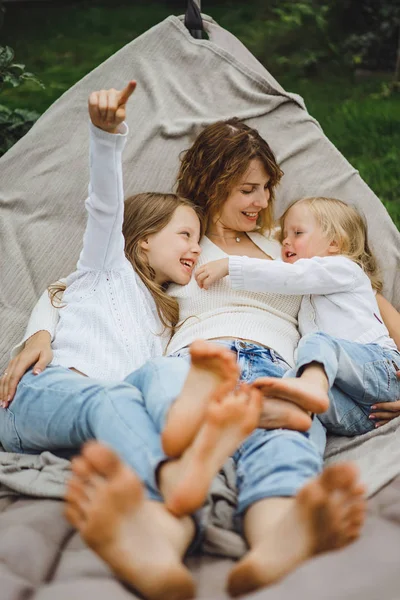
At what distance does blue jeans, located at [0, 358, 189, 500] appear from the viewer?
1.45 meters

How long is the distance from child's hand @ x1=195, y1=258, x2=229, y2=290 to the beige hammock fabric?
1.68ft

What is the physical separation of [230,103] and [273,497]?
1766 mm

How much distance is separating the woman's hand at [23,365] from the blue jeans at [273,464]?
1.78 ft

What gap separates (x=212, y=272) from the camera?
2107mm

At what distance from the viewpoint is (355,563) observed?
1.22 meters

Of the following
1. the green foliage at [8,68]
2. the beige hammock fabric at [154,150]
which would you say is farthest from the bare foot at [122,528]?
the green foliage at [8,68]

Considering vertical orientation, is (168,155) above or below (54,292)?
above

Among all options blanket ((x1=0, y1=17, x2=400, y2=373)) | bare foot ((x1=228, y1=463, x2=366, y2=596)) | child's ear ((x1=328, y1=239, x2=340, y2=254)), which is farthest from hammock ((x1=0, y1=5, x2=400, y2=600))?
bare foot ((x1=228, y1=463, x2=366, y2=596))

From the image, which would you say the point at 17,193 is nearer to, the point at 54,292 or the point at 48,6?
the point at 54,292

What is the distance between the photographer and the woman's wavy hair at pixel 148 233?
2.12m

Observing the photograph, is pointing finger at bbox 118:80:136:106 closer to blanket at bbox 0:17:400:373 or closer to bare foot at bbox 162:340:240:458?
bare foot at bbox 162:340:240:458

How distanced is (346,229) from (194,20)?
3.66ft

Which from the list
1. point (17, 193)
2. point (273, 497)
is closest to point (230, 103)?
point (17, 193)

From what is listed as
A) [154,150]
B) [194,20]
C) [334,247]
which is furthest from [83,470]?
[194,20]
